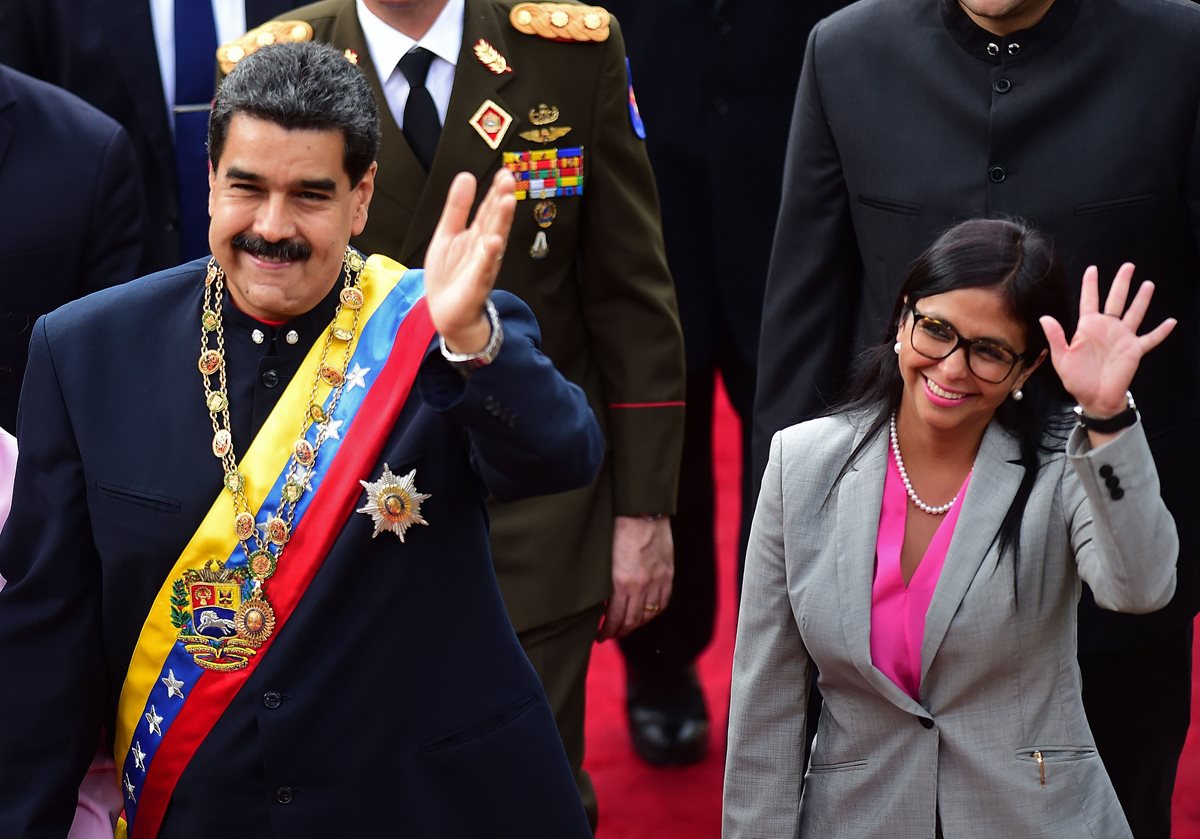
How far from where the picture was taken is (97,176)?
13.2ft

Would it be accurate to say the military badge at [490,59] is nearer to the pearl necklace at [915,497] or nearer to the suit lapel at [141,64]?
the suit lapel at [141,64]

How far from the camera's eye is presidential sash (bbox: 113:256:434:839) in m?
2.80

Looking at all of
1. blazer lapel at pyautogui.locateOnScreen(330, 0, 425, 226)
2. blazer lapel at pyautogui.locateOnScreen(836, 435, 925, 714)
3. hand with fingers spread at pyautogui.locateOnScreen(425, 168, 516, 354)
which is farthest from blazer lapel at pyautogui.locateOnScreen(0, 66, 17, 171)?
blazer lapel at pyautogui.locateOnScreen(836, 435, 925, 714)

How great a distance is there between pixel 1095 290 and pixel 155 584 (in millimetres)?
1304

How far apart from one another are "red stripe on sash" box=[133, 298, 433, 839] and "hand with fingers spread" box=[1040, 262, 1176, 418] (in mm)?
833

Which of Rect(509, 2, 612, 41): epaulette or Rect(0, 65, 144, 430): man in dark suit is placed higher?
Rect(509, 2, 612, 41): epaulette

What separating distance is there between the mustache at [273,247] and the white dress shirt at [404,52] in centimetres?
102

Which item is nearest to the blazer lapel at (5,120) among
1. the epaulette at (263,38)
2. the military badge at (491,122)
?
the epaulette at (263,38)

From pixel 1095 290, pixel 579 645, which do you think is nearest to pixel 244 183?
pixel 1095 290

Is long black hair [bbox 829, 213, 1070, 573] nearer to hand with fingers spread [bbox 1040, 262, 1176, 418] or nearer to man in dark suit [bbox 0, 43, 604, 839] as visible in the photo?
hand with fingers spread [bbox 1040, 262, 1176, 418]

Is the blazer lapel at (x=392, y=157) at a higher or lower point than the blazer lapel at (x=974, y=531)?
higher

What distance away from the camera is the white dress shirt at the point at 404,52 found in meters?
3.79

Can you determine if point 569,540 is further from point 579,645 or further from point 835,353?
point 835,353

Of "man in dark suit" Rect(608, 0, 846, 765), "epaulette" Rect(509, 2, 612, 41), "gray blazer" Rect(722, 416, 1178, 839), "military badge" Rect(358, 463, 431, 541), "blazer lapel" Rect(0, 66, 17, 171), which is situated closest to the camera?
"military badge" Rect(358, 463, 431, 541)
